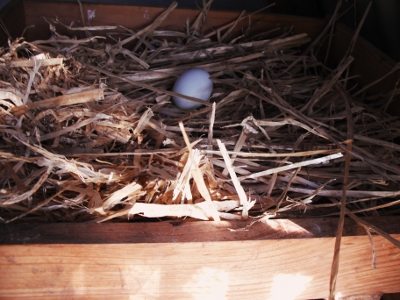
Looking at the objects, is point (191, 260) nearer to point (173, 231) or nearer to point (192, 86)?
point (173, 231)

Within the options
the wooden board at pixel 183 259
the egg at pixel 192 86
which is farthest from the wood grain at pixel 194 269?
the egg at pixel 192 86

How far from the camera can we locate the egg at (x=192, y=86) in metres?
1.22

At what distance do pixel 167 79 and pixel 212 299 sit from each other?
0.78 m

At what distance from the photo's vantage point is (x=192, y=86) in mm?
1224

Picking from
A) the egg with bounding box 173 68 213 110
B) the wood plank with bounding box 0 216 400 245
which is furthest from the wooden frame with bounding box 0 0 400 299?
the egg with bounding box 173 68 213 110

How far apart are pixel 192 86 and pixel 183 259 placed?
60cm

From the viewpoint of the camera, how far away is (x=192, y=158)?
85cm

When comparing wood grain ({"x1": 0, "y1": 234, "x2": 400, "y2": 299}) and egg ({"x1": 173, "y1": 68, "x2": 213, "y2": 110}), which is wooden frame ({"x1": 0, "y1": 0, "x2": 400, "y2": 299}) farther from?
egg ({"x1": 173, "y1": 68, "x2": 213, "y2": 110})

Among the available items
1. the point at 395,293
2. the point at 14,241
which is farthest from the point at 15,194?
the point at 395,293

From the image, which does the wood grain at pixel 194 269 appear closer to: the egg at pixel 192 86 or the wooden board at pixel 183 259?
the wooden board at pixel 183 259

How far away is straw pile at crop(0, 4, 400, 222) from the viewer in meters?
0.86

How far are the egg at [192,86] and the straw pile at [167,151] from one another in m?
0.04

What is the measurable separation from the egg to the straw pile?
0.12ft

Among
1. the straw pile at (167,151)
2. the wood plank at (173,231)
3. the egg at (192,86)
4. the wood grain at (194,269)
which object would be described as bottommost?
the wood grain at (194,269)
